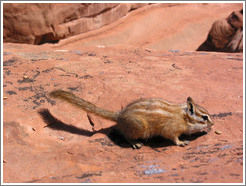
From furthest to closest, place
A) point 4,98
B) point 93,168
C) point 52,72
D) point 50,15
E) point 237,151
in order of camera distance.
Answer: point 50,15, point 52,72, point 4,98, point 93,168, point 237,151

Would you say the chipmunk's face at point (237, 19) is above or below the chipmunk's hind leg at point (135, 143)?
above

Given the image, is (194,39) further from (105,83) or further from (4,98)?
(4,98)

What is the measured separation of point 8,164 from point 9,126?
0.91m

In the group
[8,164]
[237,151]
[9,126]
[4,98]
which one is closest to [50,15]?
[4,98]

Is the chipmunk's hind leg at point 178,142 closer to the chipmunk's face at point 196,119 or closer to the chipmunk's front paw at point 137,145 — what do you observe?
the chipmunk's face at point 196,119

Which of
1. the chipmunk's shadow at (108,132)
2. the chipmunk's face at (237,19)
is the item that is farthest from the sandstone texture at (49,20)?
the chipmunk's shadow at (108,132)

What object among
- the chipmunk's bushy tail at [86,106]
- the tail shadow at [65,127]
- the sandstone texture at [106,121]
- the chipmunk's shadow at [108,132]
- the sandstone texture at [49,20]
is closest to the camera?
the sandstone texture at [106,121]

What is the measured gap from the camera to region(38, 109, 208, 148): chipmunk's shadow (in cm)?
557

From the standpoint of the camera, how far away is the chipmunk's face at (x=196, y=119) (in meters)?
5.43

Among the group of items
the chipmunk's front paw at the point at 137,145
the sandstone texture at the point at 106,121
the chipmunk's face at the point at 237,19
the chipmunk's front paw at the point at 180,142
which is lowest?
the chipmunk's front paw at the point at 137,145

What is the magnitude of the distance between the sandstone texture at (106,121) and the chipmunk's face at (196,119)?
20 cm

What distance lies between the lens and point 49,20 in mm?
14742

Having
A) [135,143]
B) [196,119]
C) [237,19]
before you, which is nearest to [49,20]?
[237,19]

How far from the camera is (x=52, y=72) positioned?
7.58 meters
